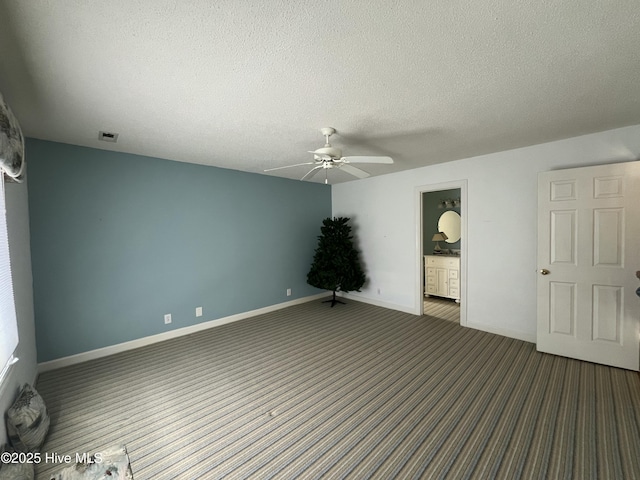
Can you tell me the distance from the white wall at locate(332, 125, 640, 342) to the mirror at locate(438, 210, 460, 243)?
1719 millimetres

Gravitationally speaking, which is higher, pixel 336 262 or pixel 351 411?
pixel 336 262

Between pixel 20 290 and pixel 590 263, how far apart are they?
5318mm

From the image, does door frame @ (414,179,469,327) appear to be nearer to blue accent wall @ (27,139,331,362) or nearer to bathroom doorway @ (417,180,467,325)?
bathroom doorway @ (417,180,467,325)

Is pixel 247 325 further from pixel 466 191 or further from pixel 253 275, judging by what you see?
pixel 466 191

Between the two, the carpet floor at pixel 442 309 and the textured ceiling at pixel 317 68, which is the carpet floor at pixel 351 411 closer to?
the carpet floor at pixel 442 309

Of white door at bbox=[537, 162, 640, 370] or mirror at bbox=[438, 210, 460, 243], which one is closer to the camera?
white door at bbox=[537, 162, 640, 370]

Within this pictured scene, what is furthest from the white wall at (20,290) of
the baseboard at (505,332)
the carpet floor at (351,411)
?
the baseboard at (505,332)

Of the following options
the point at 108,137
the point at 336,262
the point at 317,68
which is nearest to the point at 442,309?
the point at 336,262

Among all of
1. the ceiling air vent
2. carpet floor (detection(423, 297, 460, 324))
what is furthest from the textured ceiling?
carpet floor (detection(423, 297, 460, 324))

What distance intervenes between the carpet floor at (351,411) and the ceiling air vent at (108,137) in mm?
2423

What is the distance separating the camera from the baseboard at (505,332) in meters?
3.26

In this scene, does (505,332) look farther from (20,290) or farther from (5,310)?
(20,290)

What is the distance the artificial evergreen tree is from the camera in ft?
15.7

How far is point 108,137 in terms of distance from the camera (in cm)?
267
